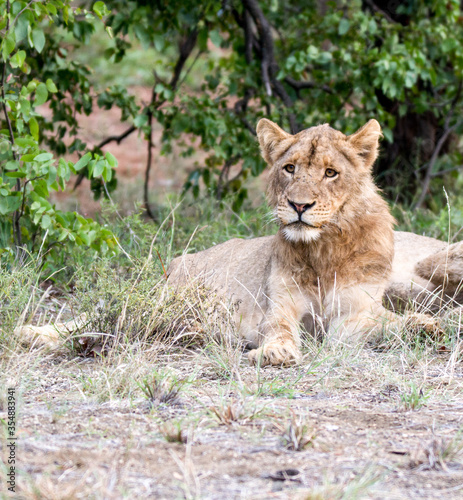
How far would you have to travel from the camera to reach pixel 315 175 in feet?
13.8

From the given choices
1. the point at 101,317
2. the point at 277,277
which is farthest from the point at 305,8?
the point at 101,317

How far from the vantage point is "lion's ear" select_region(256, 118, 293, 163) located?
15.1 ft

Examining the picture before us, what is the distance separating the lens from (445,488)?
2.24 metres

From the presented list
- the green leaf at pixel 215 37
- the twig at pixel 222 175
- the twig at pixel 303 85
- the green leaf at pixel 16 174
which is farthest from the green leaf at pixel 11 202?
the twig at pixel 303 85

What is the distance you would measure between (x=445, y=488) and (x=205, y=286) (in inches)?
92.8

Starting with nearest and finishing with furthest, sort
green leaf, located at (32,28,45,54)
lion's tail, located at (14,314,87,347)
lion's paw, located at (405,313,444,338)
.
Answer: lion's tail, located at (14,314,87,347) < lion's paw, located at (405,313,444,338) < green leaf, located at (32,28,45,54)

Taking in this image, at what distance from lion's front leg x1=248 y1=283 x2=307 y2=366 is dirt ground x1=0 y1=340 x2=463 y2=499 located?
0.14m

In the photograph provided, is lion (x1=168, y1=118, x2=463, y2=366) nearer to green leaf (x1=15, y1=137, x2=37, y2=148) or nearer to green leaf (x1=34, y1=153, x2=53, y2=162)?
green leaf (x1=34, y1=153, x2=53, y2=162)

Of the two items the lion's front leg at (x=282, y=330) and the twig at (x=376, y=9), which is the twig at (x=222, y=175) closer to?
the twig at (x=376, y=9)

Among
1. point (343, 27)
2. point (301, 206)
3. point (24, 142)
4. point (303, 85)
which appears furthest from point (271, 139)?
point (303, 85)

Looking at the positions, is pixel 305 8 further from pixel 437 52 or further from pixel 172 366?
pixel 172 366

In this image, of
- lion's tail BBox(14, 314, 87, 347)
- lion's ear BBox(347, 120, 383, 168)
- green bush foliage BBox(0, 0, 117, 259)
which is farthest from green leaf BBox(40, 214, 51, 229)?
lion's ear BBox(347, 120, 383, 168)

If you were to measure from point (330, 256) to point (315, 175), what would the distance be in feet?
1.61

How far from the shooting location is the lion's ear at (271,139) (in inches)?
181
